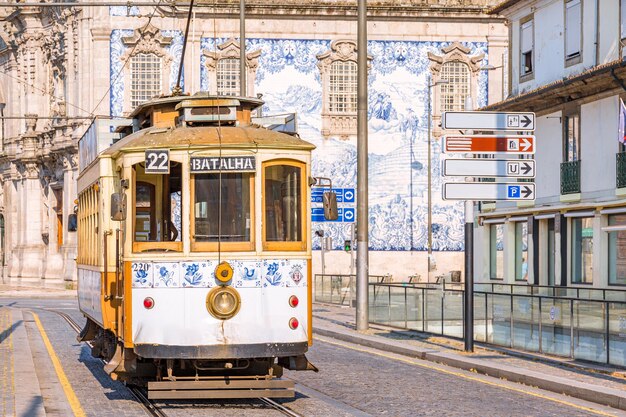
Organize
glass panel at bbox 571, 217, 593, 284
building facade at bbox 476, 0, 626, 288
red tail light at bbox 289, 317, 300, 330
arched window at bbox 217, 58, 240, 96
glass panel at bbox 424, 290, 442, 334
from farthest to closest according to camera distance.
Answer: arched window at bbox 217, 58, 240, 96 → glass panel at bbox 571, 217, 593, 284 → building facade at bbox 476, 0, 626, 288 → glass panel at bbox 424, 290, 442, 334 → red tail light at bbox 289, 317, 300, 330

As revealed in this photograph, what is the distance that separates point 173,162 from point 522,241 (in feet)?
87.1

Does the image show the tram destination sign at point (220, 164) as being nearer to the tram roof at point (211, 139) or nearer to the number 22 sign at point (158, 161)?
the tram roof at point (211, 139)

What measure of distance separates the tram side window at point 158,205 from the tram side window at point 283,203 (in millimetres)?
1002

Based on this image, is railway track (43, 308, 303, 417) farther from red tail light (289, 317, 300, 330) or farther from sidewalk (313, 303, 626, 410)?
sidewalk (313, 303, 626, 410)

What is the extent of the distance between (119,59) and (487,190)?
39.0 meters

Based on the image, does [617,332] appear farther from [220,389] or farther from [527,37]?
[527,37]

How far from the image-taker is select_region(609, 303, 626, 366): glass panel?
18.6 meters

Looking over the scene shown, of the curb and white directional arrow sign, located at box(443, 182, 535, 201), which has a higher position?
white directional arrow sign, located at box(443, 182, 535, 201)

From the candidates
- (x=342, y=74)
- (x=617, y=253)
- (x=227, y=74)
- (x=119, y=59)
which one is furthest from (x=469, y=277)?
(x=119, y=59)

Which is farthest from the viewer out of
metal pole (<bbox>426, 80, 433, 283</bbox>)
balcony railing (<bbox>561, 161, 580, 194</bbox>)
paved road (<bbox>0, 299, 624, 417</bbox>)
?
metal pole (<bbox>426, 80, 433, 283</bbox>)

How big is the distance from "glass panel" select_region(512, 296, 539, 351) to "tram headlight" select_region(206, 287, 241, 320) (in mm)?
7840

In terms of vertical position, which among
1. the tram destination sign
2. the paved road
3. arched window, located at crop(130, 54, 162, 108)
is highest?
arched window, located at crop(130, 54, 162, 108)

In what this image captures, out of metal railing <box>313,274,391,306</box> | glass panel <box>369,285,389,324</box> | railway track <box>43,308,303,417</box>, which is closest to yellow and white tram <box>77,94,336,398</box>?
railway track <box>43,308,303,417</box>

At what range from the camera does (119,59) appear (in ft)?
193
